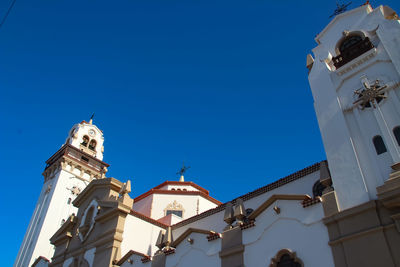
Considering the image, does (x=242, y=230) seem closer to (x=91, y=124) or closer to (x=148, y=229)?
(x=148, y=229)

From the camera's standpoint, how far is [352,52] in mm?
12984

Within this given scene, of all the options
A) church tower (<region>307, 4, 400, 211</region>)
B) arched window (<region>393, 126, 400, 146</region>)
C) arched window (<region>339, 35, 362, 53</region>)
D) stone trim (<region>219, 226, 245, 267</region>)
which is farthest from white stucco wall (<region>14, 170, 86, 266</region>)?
arched window (<region>393, 126, 400, 146</region>)

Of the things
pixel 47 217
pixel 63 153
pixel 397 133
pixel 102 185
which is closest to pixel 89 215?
pixel 102 185

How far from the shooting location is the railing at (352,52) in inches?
497

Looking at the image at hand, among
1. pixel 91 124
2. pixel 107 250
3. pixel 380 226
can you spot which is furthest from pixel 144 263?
pixel 91 124

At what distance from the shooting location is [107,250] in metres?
18.2

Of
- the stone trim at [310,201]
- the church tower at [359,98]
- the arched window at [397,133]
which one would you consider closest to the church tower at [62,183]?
the stone trim at [310,201]

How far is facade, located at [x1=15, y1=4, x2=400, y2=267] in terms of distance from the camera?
31.6 ft

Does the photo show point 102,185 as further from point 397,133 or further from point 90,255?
point 397,133

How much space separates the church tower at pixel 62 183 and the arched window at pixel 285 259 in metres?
26.5

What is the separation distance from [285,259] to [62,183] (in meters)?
30.5

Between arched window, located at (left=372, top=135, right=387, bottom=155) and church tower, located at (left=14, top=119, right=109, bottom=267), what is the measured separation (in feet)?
99.5

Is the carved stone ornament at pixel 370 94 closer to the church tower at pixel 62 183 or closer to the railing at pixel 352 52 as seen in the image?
the railing at pixel 352 52

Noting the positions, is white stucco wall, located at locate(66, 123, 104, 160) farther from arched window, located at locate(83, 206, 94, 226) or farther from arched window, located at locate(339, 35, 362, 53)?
arched window, located at locate(339, 35, 362, 53)
